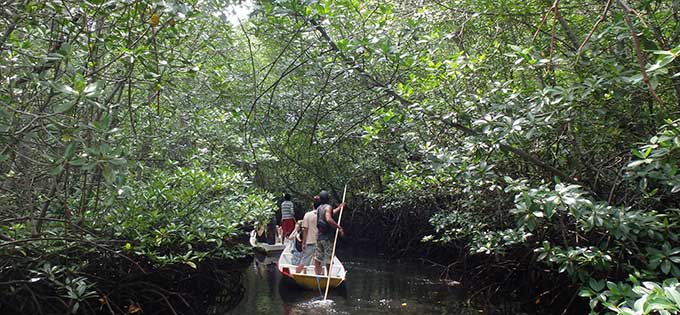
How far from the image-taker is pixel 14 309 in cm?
479

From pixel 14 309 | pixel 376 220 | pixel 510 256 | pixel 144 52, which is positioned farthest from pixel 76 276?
pixel 376 220

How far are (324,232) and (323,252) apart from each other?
34cm

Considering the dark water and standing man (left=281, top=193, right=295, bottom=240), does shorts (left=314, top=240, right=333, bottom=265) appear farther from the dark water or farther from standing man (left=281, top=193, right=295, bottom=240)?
standing man (left=281, top=193, right=295, bottom=240)

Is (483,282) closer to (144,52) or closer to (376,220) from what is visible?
(144,52)

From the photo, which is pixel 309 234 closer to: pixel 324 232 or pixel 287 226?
pixel 324 232

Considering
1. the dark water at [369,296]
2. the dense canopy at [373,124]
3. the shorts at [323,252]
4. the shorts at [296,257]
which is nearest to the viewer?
the dense canopy at [373,124]

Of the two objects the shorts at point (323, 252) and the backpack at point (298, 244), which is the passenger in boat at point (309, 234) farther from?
the backpack at point (298, 244)

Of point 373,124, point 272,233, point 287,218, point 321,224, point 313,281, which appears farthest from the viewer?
point 272,233

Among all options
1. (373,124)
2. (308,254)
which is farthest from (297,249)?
(373,124)

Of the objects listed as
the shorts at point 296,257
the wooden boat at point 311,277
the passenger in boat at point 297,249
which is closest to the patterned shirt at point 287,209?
the passenger in boat at point 297,249

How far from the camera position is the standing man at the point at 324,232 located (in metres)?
7.23

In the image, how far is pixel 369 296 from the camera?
780 cm

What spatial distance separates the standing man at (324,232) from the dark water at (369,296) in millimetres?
476

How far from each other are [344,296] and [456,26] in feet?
12.8
